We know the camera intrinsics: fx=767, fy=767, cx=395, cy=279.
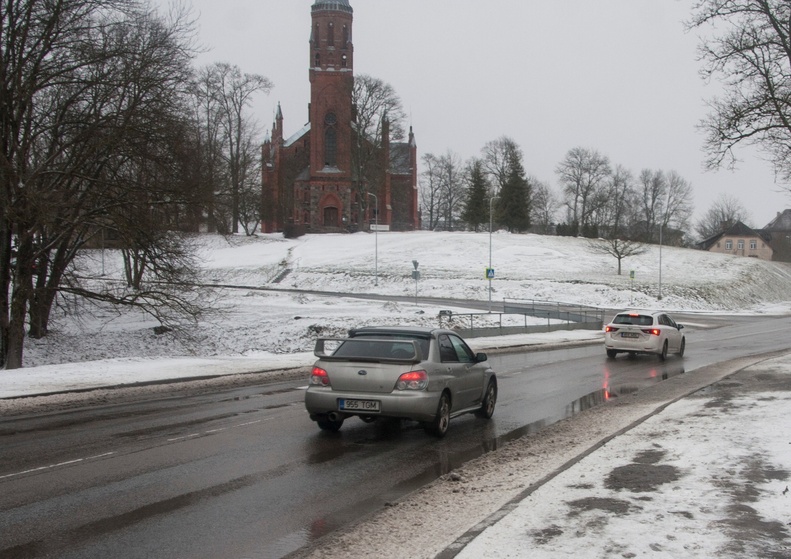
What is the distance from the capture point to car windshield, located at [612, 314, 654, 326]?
2512 centimetres

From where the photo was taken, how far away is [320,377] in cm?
1073

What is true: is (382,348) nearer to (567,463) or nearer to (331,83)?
(567,463)

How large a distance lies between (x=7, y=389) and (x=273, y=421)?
6.40m

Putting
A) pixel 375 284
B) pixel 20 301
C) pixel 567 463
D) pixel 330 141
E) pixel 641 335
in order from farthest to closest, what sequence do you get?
pixel 330 141 < pixel 375 284 < pixel 641 335 < pixel 20 301 < pixel 567 463

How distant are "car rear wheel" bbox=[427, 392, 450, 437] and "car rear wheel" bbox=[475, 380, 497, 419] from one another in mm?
1686

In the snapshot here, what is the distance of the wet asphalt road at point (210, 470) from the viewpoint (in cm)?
603

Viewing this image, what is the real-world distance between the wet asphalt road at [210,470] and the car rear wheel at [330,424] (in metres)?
0.18

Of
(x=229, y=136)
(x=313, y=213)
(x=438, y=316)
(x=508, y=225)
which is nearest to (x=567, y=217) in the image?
(x=508, y=225)

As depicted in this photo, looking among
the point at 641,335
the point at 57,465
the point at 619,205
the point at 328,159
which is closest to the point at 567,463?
the point at 57,465

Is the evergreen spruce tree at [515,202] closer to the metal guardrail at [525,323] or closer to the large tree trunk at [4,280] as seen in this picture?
the metal guardrail at [525,323]

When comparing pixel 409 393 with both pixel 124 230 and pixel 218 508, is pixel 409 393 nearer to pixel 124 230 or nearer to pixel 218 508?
pixel 218 508

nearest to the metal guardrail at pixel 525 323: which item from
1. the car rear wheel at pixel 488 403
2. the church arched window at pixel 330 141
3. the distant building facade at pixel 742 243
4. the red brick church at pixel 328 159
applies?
the car rear wheel at pixel 488 403

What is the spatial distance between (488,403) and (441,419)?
2157 mm

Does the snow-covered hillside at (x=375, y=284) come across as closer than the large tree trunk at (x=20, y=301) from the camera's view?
No
